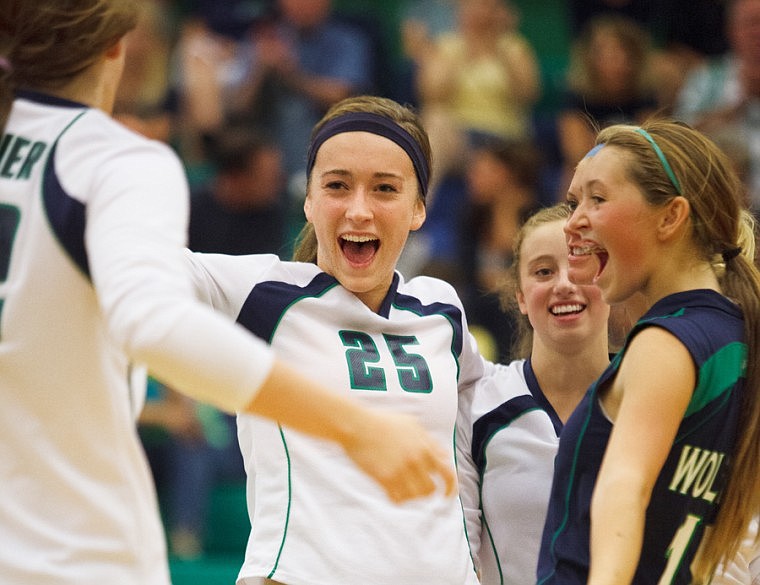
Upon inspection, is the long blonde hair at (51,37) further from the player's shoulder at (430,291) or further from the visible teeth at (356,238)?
the player's shoulder at (430,291)

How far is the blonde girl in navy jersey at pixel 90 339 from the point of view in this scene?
77.8 inches

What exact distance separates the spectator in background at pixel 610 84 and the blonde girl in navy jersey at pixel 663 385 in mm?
5501

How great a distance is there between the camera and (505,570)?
Answer: 3.61m

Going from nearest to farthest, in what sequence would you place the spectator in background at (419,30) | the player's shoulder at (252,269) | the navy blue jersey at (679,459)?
the navy blue jersey at (679,459) → the player's shoulder at (252,269) → the spectator in background at (419,30)

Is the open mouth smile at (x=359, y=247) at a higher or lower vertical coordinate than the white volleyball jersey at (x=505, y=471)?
higher

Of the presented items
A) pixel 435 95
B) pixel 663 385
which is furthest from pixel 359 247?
pixel 435 95

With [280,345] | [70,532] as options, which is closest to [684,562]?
[280,345]

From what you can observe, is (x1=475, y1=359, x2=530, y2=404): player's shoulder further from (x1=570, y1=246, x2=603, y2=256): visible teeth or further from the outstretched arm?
the outstretched arm

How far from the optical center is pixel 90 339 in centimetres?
220

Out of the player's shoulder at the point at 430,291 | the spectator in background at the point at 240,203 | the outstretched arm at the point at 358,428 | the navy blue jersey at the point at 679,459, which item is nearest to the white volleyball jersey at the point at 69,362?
the outstretched arm at the point at 358,428

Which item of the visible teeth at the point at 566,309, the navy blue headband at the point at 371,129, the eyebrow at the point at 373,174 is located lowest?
the visible teeth at the point at 566,309

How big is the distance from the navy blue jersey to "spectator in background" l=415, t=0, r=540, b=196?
20.5ft

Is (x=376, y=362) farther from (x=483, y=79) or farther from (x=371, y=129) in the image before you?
(x=483, y=79)

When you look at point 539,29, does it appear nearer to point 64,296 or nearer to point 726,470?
point 726,470
